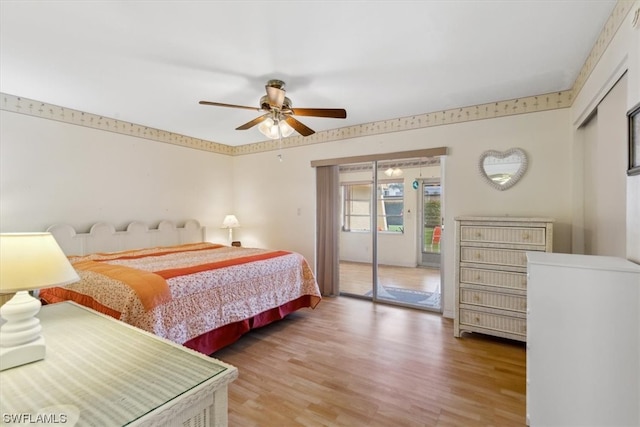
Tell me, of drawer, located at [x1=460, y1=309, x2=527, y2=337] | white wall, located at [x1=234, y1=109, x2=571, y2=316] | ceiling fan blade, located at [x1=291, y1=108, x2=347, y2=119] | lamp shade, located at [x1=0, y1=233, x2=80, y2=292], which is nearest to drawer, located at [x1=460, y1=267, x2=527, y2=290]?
drawer, located at [x1=460, y1=309, x2=527, y2=337]

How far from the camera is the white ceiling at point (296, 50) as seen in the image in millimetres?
1771

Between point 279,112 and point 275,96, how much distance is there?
191 millimetres

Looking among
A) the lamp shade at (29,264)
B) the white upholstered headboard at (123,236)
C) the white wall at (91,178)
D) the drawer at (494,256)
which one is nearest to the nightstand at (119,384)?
the lamp shade at (29,264)

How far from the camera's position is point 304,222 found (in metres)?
4.64

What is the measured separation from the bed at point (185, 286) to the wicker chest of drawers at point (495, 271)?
1.66 meters

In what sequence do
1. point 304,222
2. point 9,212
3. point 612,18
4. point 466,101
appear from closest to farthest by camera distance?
1. point 612,18
2. point 9,212
3. point 466,101
4. point 304,222

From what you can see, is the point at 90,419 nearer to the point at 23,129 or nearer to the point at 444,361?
the point at 444,361

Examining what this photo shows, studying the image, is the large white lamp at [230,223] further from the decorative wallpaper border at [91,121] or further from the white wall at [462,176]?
the decorative wallpaper border at [91,121]

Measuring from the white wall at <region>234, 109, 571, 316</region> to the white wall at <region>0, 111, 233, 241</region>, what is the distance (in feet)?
4.08

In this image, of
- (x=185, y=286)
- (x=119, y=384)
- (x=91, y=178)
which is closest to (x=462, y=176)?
(x=185, y=286)

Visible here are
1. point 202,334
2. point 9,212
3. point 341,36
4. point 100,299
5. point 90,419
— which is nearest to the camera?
point 90,419

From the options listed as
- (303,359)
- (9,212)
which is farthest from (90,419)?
(9,212)

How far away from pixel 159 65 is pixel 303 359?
2.73m

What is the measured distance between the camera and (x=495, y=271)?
282 centimetres
